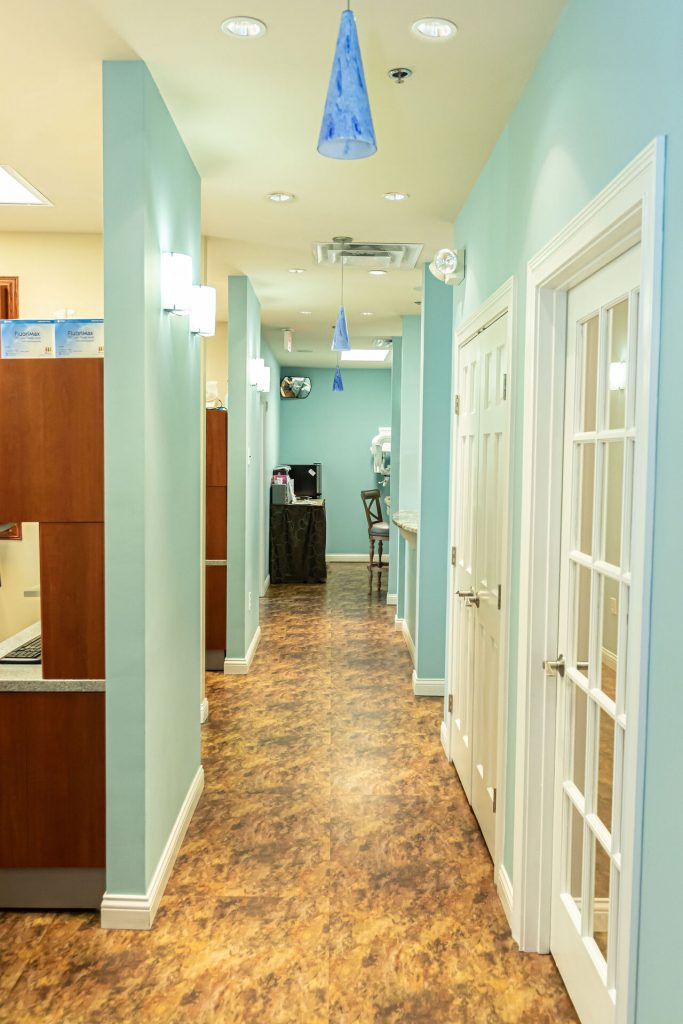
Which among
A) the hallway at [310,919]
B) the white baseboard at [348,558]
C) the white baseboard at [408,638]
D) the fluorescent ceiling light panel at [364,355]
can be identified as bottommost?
the hallway at [310,919]

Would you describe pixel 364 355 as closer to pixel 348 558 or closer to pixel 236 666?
pixel 348 558

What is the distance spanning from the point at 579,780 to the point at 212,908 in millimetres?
1372

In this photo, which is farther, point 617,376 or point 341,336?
point 341,336

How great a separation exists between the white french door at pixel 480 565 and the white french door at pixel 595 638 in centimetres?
55

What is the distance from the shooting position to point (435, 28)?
2.32m

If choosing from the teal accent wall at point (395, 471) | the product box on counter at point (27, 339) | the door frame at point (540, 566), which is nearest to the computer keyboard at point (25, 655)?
the product box on counter at point (27, 339)

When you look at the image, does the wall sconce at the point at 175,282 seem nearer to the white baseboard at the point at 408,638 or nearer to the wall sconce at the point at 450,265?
the wall sconce at the point at 450,265

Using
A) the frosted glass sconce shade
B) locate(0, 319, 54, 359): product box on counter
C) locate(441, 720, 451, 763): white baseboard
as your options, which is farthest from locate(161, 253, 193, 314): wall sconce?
locate(441, 720, 451, 763): white baseboard

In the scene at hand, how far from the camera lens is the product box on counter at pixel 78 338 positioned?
2738 millimetres

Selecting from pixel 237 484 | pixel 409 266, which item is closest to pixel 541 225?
pixel 409 266

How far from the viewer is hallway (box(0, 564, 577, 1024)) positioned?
232 cm

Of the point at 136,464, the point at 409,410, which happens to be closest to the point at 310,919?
the point at 136,464

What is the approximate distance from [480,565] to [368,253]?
2354 millimetres

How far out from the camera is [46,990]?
2.36 meters
